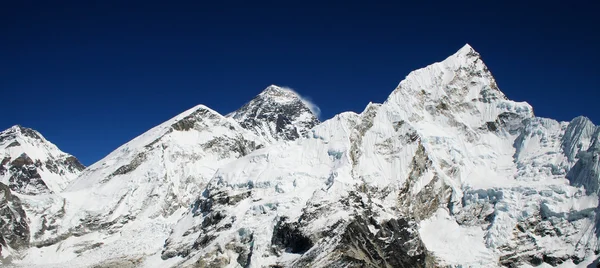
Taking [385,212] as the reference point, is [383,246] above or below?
below

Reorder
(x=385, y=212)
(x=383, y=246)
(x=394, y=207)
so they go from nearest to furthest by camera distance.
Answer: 1. (x=383, y=246)
2. (x=385, y=212)
3. (x=394, y=207)

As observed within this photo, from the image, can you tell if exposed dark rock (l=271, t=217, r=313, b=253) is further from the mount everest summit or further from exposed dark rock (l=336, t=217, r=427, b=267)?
exposed dark rock (l=336, t=217, r=427, b=267)

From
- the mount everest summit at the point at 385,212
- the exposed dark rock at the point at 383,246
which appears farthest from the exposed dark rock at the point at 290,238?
the exposed dark rock at the point at 383,246

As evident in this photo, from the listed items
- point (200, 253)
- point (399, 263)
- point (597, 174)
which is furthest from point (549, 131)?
point (200, 253)

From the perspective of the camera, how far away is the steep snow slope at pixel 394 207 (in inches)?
6220

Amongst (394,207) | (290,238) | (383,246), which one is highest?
(394,207)

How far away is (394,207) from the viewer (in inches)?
6850

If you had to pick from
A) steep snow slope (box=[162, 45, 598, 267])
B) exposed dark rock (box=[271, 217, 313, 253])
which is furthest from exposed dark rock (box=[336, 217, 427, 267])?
Answer: exposed dark rock (box=[271, 217, 313, 253])

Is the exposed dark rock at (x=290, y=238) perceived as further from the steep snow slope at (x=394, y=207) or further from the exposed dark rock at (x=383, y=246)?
the exposed dark rock at (x=383, y=246)

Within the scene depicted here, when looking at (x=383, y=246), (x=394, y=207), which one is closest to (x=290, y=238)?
(x=383, y=246)

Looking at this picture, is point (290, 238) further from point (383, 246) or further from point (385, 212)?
point (385, 212)

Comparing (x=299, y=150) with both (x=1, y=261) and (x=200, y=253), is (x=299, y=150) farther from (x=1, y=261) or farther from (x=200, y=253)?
(x=1, y=261)

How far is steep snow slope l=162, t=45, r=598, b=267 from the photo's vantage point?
15800 centimetres

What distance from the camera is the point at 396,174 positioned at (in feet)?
607
